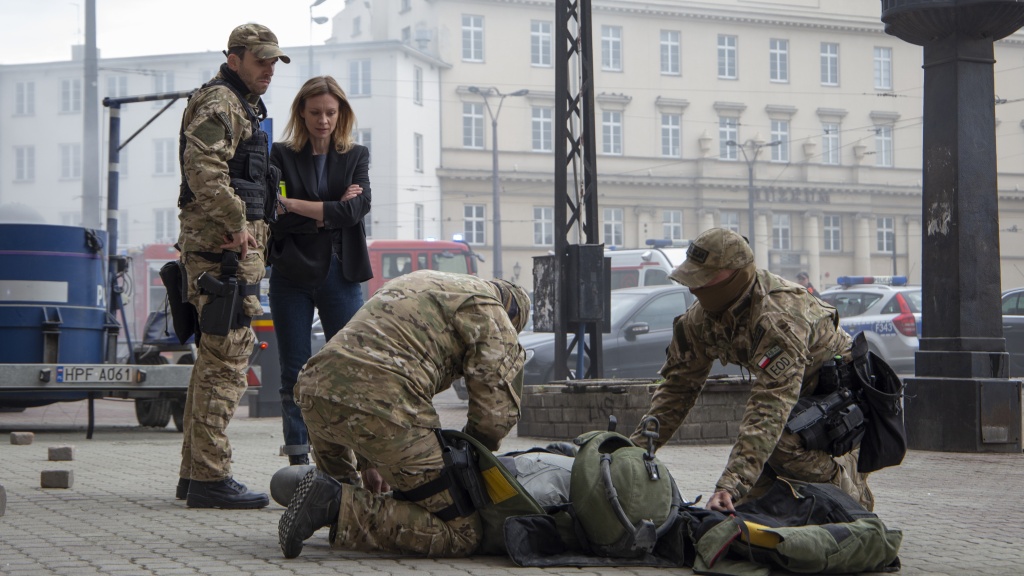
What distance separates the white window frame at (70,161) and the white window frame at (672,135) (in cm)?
2751

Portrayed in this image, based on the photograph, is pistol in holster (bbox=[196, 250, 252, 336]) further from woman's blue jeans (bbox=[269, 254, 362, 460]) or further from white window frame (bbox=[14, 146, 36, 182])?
white window frame (bbox=[14, 146, 36, 182])

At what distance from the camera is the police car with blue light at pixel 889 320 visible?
20719 millimetres

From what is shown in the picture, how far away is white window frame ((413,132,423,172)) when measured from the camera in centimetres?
5934

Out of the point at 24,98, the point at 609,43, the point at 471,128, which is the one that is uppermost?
the point at 609,43

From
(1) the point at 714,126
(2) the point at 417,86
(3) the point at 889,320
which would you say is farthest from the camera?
(1) the point at 714,126

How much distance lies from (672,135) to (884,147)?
10.9 m

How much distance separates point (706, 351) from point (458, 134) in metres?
56.7

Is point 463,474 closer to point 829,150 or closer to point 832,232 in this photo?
point 832,232

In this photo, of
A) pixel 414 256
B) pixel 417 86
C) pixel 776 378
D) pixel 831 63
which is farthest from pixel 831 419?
pixel 831 63

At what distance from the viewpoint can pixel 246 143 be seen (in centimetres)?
596

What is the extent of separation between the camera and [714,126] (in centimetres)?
6438

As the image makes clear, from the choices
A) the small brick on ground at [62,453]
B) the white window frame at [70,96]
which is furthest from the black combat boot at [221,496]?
the white window frame at [70,96]

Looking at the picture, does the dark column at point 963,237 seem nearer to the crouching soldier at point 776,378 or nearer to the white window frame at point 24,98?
the crouching soldier at point 776,378

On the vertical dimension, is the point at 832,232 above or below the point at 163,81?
below
